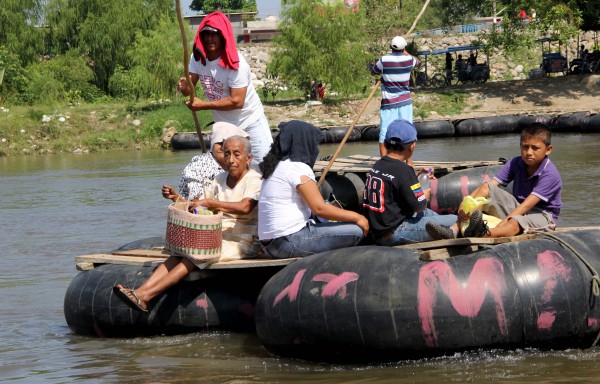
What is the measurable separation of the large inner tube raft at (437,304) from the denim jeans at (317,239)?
0.49 m

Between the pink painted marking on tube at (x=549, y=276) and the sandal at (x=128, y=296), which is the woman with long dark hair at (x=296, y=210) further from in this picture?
the pink painted marking on tube at (x=549, y=276)

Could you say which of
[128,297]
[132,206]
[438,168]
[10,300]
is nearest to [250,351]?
[128,297]

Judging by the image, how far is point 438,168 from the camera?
1234cm

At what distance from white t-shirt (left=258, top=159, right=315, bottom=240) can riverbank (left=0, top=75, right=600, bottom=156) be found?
953 inches

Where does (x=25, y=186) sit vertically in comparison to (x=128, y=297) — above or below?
below

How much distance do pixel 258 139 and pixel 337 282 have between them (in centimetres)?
260

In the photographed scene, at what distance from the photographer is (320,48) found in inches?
1409

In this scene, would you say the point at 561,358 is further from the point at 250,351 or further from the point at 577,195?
the point at 577,195

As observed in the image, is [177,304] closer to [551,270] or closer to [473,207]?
[473,207]

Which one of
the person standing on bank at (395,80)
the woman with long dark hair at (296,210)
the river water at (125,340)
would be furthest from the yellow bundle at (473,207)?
the person standing on bank at (395,80)

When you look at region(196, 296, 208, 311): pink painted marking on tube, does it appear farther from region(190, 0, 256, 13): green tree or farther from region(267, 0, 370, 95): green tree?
region(190, 0, 256, 13): green tree

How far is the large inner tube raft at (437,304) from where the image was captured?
630 cm

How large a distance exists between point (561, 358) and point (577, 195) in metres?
7.65

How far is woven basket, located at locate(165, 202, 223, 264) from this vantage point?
7.20 m
